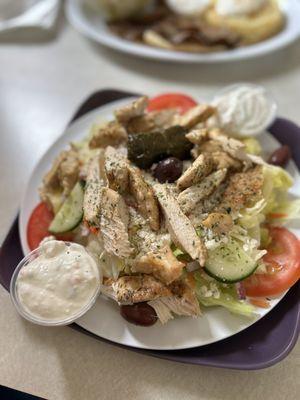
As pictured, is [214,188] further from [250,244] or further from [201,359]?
[201,359]

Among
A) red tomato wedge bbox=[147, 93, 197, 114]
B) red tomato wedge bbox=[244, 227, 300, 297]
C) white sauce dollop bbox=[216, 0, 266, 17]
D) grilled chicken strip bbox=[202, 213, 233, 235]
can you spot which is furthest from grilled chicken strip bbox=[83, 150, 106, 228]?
white sauce dollop bbox=[216, 0, 266, 17]

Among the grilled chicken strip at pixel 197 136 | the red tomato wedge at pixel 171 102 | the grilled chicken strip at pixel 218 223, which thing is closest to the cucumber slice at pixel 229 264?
the grilled chicken strip at pixel 218 223

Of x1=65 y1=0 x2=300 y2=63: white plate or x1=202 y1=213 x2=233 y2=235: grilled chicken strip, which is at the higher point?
x1=65 y1=0 x2=300 y2=63: white plate

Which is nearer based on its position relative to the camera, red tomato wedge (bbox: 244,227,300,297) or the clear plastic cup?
the clear plastic cup

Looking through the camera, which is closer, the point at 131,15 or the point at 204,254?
the point at 204,254

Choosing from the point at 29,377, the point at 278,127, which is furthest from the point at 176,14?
the point at 29,377

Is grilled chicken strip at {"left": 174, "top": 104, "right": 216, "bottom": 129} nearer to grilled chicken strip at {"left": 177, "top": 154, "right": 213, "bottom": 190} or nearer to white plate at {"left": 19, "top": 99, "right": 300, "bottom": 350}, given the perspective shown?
grilled chicken strip at {"left": 177, "top": 154, "right": 213, "bottom": 190}
